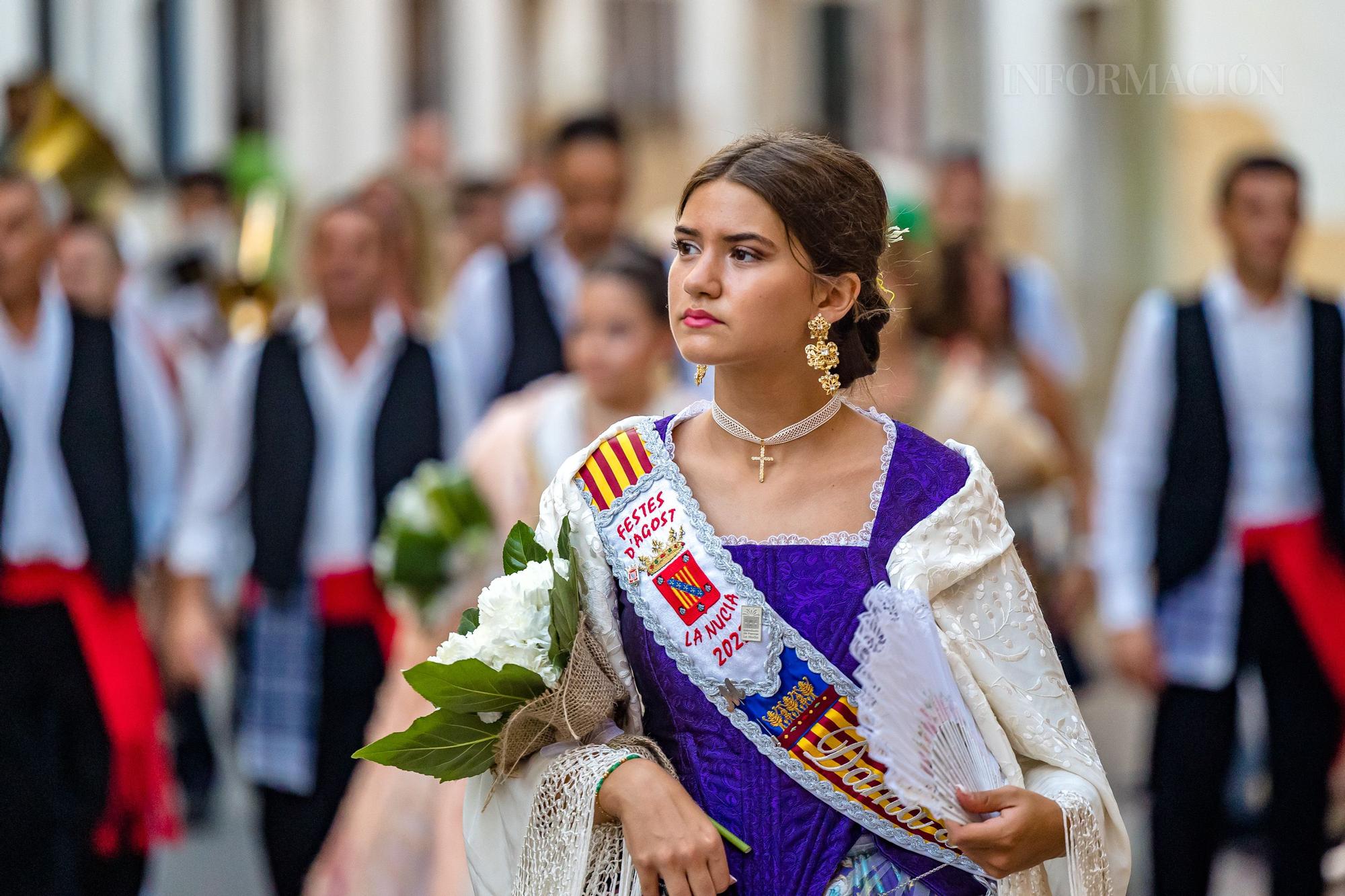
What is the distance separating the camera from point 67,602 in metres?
5.84

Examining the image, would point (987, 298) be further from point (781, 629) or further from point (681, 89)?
point (681, 89)

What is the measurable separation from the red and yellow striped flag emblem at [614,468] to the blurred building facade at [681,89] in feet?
25.3

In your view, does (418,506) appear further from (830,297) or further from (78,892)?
(830,297)

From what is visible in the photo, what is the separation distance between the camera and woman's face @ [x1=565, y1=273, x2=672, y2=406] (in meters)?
5.35

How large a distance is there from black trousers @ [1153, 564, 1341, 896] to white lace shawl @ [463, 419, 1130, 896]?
2.97 m

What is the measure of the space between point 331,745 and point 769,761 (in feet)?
11.8

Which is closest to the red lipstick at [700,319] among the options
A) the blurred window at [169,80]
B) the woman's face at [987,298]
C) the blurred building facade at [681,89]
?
the woman's face at [987,298]

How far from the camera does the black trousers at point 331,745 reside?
6227 millimetres

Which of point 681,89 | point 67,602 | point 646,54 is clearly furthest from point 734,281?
point 646,54

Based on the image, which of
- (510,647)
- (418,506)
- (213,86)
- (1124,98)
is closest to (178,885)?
(418,506)

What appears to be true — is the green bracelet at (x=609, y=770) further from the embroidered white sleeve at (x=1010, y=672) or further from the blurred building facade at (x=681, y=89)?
the blurred building facade at (x=681, y=89)

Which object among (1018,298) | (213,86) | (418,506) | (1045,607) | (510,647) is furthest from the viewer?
(213,86)

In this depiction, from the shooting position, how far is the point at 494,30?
22.4 meters

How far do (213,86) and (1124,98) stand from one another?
36.3 ft
